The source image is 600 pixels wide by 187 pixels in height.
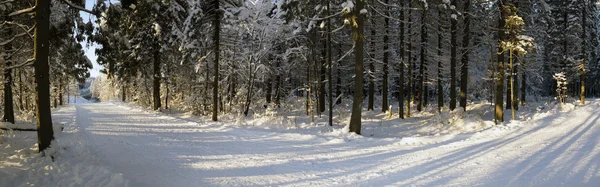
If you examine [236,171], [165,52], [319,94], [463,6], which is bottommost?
[236,171]

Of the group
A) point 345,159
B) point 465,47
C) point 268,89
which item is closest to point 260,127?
point 345,159

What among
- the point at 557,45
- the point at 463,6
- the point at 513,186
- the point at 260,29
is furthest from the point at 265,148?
the point at 557,45

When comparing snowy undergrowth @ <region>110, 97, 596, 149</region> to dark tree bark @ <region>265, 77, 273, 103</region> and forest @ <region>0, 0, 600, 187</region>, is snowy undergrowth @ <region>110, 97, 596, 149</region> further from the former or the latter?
dark tree bark @ <region>265, 77, 273, 103</region>

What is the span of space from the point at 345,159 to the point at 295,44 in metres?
14.3

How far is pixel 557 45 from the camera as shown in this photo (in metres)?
31.9

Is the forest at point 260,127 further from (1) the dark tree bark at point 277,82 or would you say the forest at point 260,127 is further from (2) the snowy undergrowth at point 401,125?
(1) the dark tree bark at point 277,82

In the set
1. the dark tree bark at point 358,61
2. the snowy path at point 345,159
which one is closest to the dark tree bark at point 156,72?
the snowy path at point 345,159

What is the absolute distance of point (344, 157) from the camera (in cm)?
775

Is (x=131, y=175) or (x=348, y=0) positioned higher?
(x=348, y=0)

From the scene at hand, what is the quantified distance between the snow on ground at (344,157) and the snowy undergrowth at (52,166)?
10.7 inches

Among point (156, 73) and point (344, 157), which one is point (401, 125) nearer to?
point (344, 157)

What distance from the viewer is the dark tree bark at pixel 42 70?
6957 mm

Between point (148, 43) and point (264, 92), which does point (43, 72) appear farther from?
point (264, 92)

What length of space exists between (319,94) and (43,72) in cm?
1592
